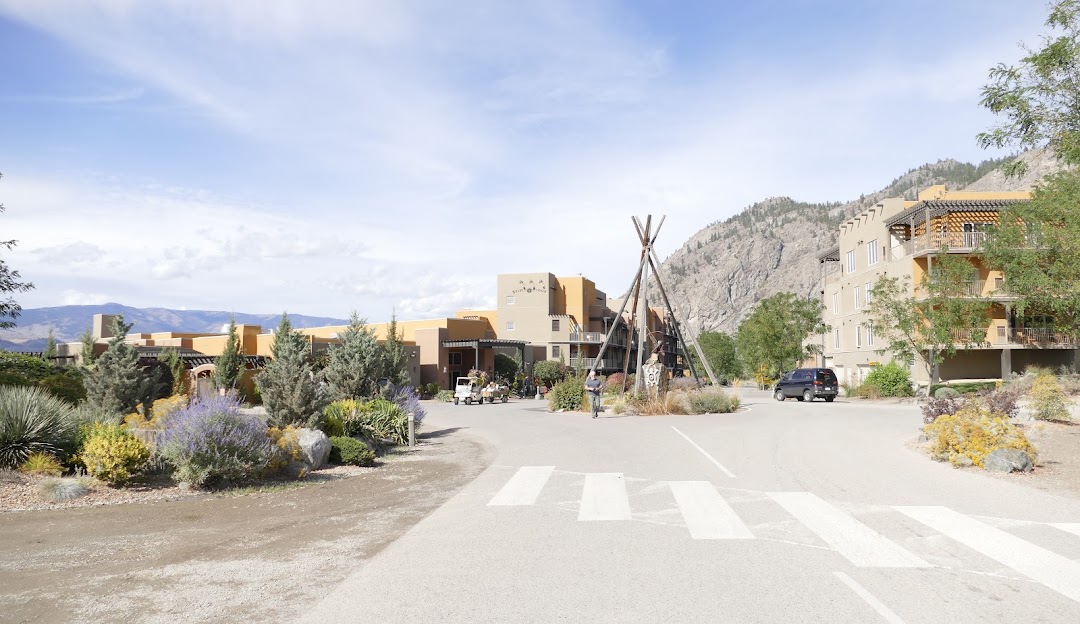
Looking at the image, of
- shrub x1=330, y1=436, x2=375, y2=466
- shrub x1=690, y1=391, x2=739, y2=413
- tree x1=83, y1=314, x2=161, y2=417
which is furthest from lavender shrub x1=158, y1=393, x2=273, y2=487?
shrub x1=690, y1=391, x2=739, y2=413

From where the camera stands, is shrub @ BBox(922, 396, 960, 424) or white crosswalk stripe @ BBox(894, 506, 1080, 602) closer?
white crosswalk stripe @ BBox(894, 506, 1080, 602)

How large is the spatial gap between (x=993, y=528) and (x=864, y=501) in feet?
5.82

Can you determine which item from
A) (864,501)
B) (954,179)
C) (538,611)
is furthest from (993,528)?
(954,179)

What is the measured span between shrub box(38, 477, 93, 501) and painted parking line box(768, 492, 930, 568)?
30.8 ft

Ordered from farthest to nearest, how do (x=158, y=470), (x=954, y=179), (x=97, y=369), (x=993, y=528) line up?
(x=954, y=179) → (x=97, y=369) → (x=158, y=470) → (x=993, y=528)

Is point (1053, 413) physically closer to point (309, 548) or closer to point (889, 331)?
point (309, 548)

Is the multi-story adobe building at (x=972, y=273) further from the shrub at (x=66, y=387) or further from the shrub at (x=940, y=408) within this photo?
the shrub at (x=66, y=387)

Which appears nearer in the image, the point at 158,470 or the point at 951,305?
the point at 158,470

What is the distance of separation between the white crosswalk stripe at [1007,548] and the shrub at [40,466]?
11.5 metres

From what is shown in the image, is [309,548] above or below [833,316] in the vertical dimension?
below

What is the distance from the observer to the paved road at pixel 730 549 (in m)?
5.34

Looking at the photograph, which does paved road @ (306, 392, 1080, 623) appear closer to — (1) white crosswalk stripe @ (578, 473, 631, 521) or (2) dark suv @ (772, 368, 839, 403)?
(1) white crosswalk stripe @ (578, 473, 631, 521)

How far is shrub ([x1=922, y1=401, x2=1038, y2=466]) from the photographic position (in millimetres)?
13066

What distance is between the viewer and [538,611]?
5285 mm
